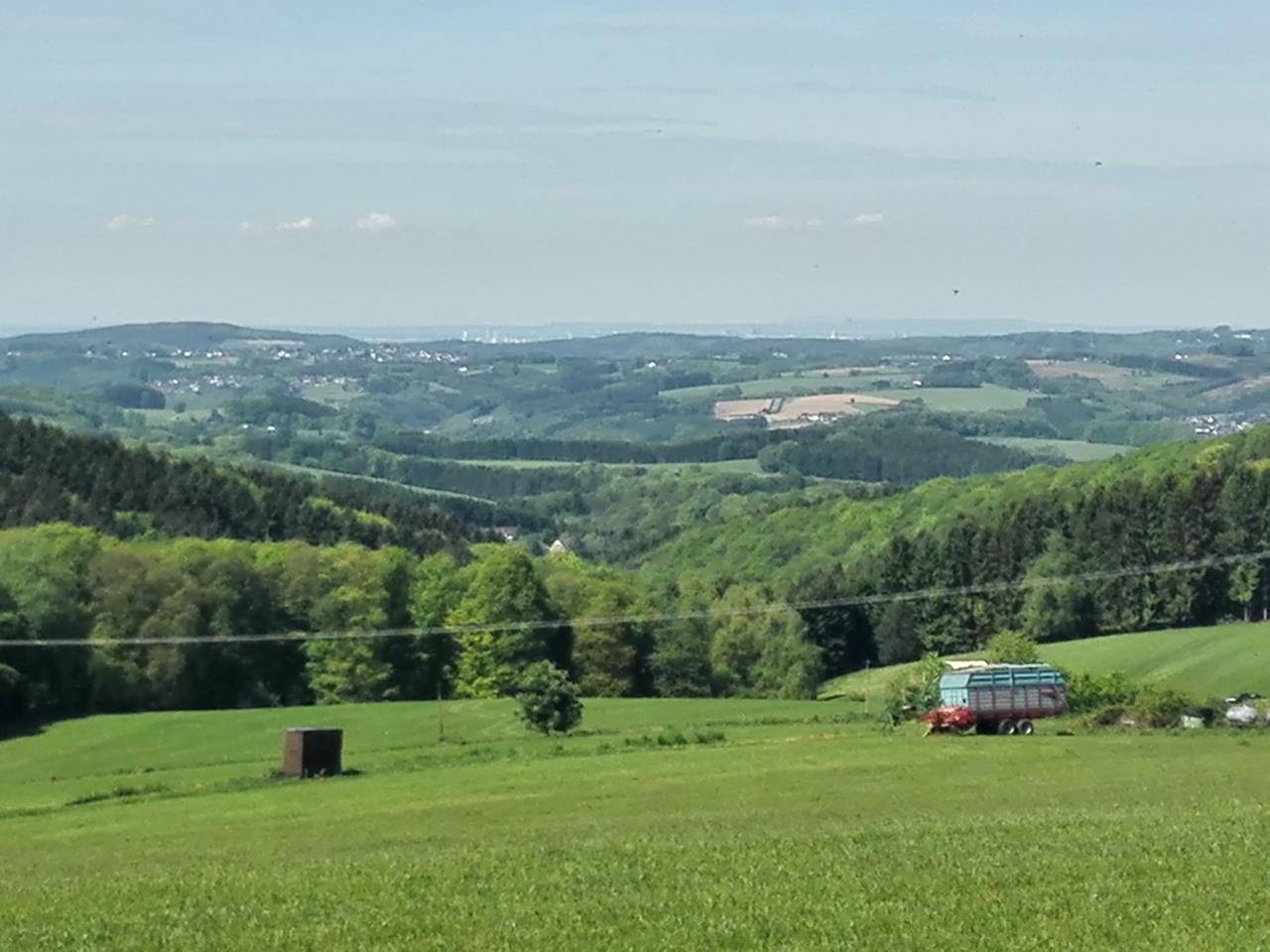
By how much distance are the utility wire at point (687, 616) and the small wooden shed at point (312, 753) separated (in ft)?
113

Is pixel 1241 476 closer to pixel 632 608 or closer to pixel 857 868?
pixel 632 608

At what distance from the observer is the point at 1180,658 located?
92.8 m

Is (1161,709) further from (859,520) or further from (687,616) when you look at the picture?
(859,520)

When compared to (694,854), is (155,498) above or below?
below

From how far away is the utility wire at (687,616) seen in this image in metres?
94.4

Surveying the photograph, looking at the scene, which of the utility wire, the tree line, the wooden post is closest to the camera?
the wooden post

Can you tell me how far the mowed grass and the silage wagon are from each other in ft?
19.9

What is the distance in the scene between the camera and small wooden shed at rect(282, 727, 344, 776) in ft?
181

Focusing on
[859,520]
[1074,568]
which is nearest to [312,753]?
[1074,568]

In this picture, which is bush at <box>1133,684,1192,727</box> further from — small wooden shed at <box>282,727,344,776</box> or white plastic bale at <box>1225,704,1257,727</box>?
small wooden shed at <box>282,727,344,776</box>

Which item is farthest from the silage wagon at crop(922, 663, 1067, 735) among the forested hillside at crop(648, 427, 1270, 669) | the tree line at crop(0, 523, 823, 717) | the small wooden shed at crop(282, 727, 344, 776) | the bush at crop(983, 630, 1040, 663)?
the forested hillside at crop(648, 427, 1270, 669)

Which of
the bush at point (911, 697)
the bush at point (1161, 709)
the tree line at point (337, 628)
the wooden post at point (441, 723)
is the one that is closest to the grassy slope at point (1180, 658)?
the tree line at point (337, 628)

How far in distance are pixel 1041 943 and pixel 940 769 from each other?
26.0 meters

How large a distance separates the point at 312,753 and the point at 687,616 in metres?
53.6
